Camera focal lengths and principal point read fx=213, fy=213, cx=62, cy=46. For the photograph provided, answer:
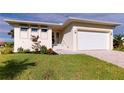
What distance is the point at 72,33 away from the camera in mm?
20438

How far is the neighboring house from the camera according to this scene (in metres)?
20.3

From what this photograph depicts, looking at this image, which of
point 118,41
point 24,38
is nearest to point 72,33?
point 24,38

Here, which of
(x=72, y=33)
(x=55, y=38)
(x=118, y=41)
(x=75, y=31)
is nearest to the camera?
(x=75, y=31)

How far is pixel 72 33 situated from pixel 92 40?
2376 mm

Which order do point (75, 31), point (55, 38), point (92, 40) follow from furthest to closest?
1. point (55, 38)
2. point (92, 40)
3. point (75, 31)

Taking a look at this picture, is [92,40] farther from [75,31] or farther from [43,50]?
[43,50]

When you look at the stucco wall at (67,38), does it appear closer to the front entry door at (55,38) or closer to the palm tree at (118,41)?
the front entry door at (55,38)

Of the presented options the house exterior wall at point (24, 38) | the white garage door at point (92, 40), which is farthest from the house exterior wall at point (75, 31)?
the house exterior wall at point (24, 38)

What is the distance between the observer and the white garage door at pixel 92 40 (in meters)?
20.7

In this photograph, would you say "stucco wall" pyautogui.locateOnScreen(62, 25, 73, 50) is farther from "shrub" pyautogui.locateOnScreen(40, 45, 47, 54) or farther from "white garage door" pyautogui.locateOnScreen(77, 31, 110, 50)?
"shrub" pyautogui.locateOnScreen(40, 45, 47, 54)

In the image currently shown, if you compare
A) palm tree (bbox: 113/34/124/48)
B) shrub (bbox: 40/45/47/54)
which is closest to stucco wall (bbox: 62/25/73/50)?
shrub (bbox: 40/45/47/54)

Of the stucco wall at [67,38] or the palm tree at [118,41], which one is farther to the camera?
the palm tree at [118,41]

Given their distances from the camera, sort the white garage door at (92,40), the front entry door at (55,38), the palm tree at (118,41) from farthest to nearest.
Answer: the palm tree at (118,41) → the front entry door at (55,38) → the white garage door at (92,40)

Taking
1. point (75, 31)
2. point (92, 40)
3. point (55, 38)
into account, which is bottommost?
point (92, 40)
